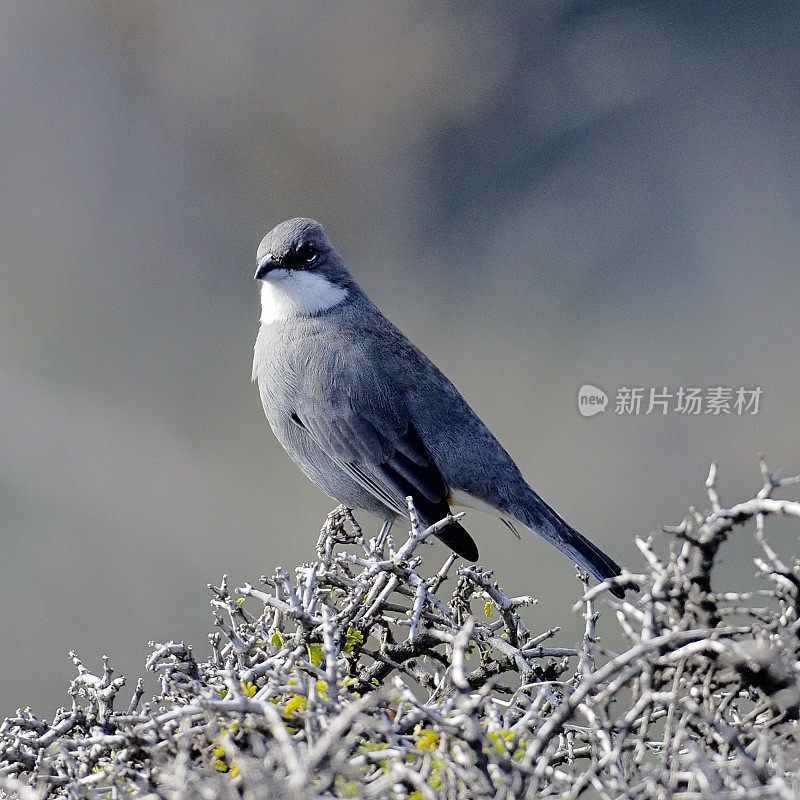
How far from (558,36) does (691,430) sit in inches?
147

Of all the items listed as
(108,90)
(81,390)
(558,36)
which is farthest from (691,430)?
(108,90)

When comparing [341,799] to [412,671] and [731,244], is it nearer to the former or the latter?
[412,671]

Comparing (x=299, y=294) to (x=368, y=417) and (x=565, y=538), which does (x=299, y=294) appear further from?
(x=565, y=538)

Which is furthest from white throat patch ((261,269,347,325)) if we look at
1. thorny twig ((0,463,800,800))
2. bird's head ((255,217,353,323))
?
thorny twig ((0,463,800,800))

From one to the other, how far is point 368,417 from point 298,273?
746 mm

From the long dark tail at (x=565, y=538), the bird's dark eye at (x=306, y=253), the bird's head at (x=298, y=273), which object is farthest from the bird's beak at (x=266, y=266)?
the long dark tail at (x=565, y=538)

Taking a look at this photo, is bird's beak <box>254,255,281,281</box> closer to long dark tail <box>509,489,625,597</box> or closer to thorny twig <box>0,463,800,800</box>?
long dark tail <box>509,489,625,597</box>

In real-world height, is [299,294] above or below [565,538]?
above

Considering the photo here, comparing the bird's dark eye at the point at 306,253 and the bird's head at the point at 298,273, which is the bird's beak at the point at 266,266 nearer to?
the bird's head at the point at 298,273

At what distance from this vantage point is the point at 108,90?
10.6m

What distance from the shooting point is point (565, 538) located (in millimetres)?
4582

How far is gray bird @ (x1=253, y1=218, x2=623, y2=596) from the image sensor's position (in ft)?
15.8

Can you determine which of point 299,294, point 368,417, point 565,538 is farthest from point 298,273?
point 565,538

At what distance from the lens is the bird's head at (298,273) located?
16.8 ft
